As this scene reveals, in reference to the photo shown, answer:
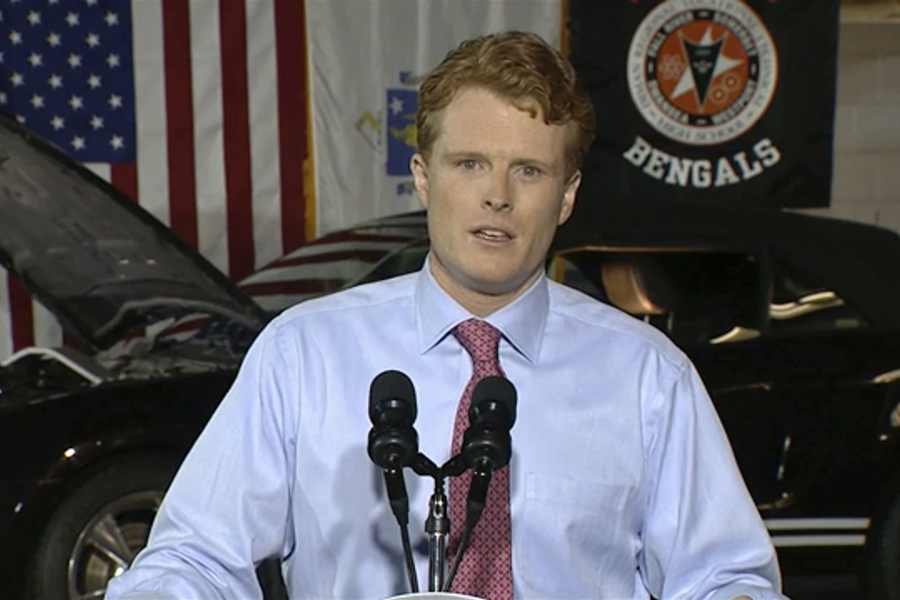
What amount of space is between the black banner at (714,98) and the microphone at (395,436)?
15.5 ft

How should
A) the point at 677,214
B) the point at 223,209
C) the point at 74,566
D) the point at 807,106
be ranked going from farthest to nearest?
1. the point at 807,106
2. the point at 223,209
3. the point at 677,214
4. the point at 74,566

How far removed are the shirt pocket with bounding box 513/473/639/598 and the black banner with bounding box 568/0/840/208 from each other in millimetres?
4409

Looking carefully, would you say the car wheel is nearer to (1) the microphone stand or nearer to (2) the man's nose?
(2) the man's nose

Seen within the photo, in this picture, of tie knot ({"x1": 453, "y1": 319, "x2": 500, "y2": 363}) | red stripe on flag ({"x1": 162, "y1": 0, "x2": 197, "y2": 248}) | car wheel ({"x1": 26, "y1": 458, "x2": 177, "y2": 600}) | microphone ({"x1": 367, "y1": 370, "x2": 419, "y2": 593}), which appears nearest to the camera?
microphone ({"x1": 367, "y1": 370, "x2": 419, "y2": 593})

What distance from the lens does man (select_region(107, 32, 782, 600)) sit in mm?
1514

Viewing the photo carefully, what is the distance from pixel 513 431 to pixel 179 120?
411 centimetres

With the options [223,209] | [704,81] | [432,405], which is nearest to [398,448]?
[432,405]

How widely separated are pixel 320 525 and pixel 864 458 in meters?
2.70

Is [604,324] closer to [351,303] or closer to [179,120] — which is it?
[351,303]

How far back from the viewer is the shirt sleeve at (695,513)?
150 centimetres

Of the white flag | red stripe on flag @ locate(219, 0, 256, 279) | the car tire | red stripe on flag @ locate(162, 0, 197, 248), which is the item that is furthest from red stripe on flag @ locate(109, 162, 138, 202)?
the car tire

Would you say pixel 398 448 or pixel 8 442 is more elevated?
pixel 398 448

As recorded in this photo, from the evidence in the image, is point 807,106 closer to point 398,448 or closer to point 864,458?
point 864,458

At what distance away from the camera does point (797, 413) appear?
390 cm
